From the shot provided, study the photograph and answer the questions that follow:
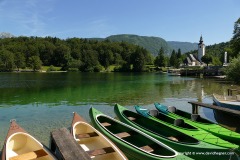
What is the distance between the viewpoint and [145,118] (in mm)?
16828

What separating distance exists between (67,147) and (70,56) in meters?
164

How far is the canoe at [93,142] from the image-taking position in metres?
10.3

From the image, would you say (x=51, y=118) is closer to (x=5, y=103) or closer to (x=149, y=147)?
(x=5, y=103)

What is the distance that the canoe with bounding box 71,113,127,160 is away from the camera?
1032cm

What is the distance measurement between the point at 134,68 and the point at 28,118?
14280 cm

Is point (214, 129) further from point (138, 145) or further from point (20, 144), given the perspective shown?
point (20, 144)

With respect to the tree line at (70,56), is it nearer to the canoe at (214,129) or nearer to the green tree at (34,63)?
the green tree at (34,63)

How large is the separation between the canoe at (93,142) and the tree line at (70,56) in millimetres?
145323

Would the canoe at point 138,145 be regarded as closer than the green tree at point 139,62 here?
Yes

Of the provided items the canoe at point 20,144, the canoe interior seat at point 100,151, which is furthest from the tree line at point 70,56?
the canoe interior seat at point 100,151

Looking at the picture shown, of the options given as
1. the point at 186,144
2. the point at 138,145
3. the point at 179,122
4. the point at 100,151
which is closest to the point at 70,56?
the point at 179,122

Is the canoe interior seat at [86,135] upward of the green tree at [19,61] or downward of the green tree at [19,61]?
downward

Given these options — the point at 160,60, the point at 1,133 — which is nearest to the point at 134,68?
the point at 160,60

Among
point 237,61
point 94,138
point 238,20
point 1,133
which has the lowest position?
point 1,133
